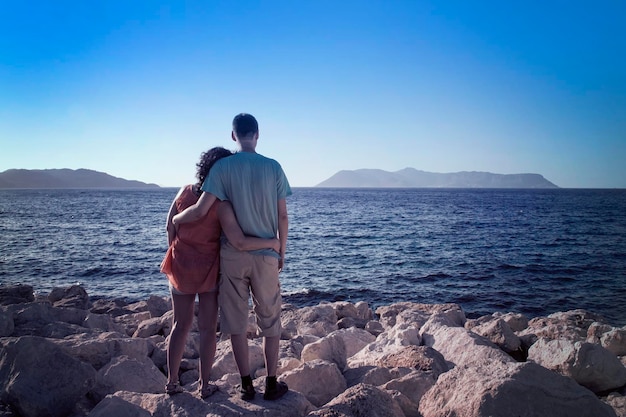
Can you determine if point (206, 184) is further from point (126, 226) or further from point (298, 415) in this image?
point (126, 226)

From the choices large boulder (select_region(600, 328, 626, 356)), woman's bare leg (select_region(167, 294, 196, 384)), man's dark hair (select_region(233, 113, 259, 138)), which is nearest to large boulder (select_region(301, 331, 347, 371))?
woman's bare leg (select_region(167, 294, 196, 384))

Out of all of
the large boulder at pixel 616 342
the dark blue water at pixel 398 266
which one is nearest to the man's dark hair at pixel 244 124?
the large boulder at pixel 616 342

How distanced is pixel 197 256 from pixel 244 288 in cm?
47

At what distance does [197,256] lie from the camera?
355 centimetres

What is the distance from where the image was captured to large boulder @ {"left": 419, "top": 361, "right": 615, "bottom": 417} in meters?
3.09

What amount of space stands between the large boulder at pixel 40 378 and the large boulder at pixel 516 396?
10.6ft

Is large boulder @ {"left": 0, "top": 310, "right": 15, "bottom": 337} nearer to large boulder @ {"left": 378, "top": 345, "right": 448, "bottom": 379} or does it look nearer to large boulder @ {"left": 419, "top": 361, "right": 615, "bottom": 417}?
large boulder @ {"left": 378, "top": 345, "right": 448, "bottom": 379}

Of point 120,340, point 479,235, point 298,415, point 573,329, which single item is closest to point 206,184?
point 298,415

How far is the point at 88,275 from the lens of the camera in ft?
61.1

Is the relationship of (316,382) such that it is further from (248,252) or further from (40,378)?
(40,378)

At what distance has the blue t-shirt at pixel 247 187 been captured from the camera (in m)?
3.48

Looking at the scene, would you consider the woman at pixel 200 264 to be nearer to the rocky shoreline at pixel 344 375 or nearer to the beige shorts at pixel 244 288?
the beige shorts at pixel 244 288

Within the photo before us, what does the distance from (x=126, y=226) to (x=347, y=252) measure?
2288 cm

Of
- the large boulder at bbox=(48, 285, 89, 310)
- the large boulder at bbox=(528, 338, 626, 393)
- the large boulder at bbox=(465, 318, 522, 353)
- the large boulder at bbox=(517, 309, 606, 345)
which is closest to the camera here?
the large boulder at bbox=(528, 338, 626, 393)
